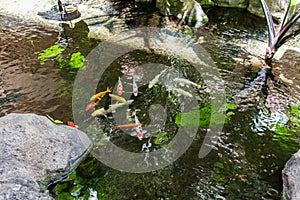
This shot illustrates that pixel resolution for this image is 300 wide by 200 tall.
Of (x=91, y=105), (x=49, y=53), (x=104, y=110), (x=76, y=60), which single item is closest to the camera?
(x=104, y=110)

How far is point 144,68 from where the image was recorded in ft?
16.0

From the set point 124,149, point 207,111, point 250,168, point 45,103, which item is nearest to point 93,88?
point 45,103

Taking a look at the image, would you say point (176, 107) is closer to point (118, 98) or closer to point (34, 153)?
point (118, 98)

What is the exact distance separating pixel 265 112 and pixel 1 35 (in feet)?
16.3

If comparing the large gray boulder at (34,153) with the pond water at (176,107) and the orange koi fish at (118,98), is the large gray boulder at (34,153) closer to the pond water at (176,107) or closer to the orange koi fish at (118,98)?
the pond water at (176,107)

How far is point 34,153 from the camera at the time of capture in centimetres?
281

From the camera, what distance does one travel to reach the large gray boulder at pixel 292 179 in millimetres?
2623

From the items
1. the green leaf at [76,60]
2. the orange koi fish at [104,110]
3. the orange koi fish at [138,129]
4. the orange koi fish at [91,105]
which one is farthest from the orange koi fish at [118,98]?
the green leaf at [76,60]

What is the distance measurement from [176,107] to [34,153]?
6.49 ft

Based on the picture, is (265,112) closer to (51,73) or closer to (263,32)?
(263,32)

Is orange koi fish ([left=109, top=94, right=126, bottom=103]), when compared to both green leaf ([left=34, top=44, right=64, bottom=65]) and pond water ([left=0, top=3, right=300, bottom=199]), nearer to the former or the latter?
pond water ([left=0, top=3, right=300, bottom=199])

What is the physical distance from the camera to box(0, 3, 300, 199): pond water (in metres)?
3.06

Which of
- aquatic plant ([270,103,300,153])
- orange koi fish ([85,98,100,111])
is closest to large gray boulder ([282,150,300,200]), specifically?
aquatic plant ([270,103,300,153])

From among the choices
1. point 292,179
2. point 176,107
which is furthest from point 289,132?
point 176,107
